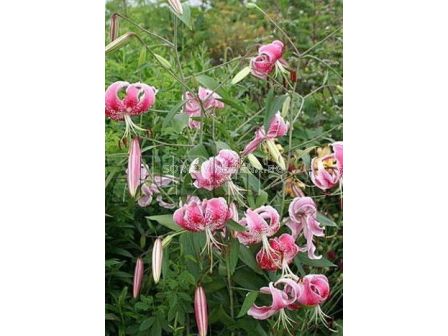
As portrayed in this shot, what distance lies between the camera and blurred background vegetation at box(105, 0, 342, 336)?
1944 millimetres

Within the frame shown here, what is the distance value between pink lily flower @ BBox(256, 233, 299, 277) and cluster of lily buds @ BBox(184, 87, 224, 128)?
0.35 m

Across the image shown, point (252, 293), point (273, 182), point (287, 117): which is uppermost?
point (287, 117)

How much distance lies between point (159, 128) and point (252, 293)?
512mm

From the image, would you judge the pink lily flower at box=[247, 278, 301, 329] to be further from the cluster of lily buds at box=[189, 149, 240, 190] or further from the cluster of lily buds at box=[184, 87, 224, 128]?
the cluster of lily buds at box=[184, 87, 224, 128]

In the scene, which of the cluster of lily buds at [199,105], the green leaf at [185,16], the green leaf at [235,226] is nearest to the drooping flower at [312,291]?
the green leaf at [235,226]

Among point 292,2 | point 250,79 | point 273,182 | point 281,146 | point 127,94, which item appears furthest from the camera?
point 292,2

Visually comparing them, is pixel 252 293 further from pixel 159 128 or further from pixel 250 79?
pixel 250 79

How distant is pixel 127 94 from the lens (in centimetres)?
Result: 184

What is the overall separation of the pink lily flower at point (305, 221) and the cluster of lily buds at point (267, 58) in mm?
325

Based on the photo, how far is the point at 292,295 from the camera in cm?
189

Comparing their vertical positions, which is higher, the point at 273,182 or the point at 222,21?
the point at 222,21

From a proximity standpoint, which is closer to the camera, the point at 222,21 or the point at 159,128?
the point at 159,128

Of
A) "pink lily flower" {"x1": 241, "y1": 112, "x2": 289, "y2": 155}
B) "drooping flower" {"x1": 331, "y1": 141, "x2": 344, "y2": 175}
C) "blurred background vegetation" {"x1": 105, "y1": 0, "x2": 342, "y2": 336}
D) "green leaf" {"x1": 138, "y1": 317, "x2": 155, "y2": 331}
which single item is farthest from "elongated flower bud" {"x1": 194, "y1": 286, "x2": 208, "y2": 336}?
"drooping flower" {"x1": 331, "y1": 141, "x2": 344, "y2": 175}
